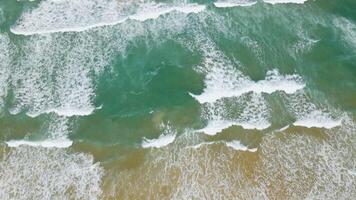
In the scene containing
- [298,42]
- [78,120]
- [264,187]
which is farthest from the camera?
[298,42]

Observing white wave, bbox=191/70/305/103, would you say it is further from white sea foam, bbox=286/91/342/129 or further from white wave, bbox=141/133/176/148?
white wave, bbox=141/133/176/148

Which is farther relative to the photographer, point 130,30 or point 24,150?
point 130,30

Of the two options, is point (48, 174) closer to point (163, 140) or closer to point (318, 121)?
point (163, 140)

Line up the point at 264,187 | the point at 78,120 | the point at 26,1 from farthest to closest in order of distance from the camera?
the point at 26,1, the point at 78,120, the point at 264,187

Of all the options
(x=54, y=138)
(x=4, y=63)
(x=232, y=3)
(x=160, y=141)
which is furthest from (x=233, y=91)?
(x=4, y=63)

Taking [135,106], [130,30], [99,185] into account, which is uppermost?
[130,30]

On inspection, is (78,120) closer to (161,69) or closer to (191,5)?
(161,69)

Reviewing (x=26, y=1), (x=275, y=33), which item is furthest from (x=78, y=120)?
(x=275, y=33)
